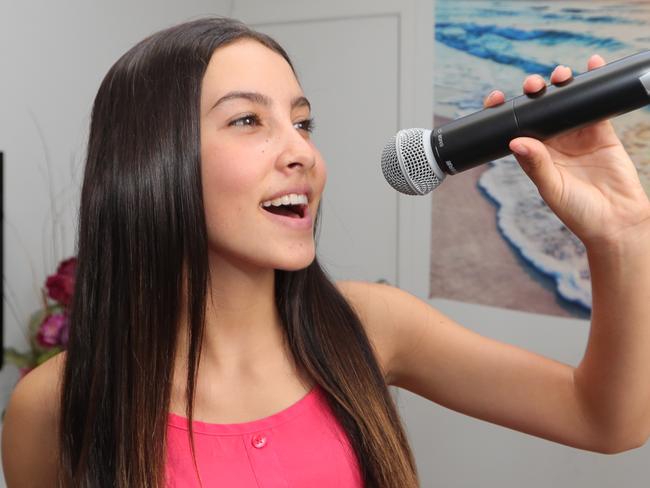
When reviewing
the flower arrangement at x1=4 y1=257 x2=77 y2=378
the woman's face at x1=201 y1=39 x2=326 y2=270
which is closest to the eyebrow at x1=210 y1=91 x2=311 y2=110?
the woman's face at x1=201 y1=39 x2=326 y2=270

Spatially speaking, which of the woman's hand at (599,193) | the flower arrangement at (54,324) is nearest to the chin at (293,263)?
the woman's hand at (599,193)

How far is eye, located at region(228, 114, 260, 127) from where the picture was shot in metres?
1.01

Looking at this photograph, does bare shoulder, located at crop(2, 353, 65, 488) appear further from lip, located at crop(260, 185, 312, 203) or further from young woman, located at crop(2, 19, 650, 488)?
lip, located at crop(260, 185, 312, 203)

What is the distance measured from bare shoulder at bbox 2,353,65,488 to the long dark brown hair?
0.25ft

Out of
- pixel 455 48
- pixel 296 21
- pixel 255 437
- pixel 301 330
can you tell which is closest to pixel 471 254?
pixel 455 48

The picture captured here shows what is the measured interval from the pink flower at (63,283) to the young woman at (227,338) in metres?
0.86

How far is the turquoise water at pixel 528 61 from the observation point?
2184mm

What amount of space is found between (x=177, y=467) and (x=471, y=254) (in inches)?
71.9

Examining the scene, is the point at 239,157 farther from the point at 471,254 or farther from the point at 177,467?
the point at 471,254

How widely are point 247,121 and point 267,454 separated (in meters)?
0.51

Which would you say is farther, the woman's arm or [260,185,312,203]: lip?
[260,185,312,203]: lip

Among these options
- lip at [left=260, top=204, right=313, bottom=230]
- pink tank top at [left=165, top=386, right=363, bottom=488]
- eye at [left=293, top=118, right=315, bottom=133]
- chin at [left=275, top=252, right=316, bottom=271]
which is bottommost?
pink tank top at [left=165, top=386, right=363, bottom=488]

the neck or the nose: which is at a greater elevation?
the nose

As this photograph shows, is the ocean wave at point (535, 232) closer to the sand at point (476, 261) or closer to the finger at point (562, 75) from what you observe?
the sand at point (476, 261)
